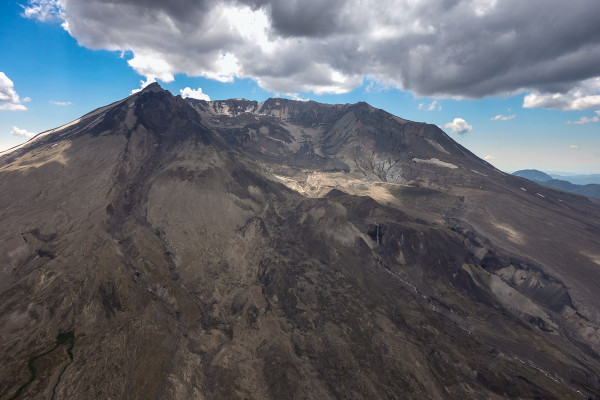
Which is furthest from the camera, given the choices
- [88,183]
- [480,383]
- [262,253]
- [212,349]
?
[88,183]

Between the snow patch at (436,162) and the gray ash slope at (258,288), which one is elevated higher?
the snow patch at (436,162)

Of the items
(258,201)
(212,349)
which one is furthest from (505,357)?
(258,201)

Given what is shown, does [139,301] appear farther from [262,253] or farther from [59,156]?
[59,156]

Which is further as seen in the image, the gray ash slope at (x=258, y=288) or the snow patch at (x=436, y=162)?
the snow patch at (x=436, y=162)

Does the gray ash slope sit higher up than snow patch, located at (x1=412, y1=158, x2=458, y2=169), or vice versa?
snow patch, located at (x1=412, y1=158, x2=458, y2=169)

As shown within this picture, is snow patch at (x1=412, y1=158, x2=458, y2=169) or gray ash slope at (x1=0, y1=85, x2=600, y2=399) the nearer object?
gray ash slope at (x1=0, y1=85, x2=600, y2=399)

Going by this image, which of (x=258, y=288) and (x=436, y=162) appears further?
(x=436, y=162)

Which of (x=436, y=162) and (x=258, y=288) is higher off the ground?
(x=436, y=162)

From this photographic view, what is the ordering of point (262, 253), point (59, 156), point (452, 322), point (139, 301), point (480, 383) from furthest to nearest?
point (59, 156) → point (262, 253) → point (452, 322) → point (139, 301) → point (480, 383)
